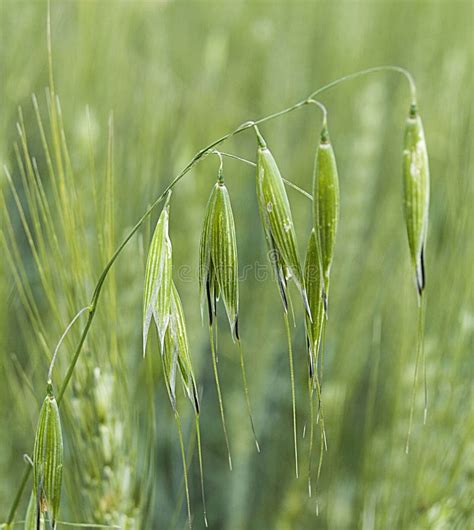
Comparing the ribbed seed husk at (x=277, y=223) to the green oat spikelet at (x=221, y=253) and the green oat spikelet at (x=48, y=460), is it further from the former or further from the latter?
the green oat spikelet at (x=48, y=460)

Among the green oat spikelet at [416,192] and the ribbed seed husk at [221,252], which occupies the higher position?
the green oat spikelet at [416,192]

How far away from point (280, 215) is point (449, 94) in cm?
63

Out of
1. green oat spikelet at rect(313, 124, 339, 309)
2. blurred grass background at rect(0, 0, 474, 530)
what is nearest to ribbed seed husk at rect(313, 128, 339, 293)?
green oat spikelet at rect(313, 124, 339, 309)

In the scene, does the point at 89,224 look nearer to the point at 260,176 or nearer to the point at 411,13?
the point at 260,176

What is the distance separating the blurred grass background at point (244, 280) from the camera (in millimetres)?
522

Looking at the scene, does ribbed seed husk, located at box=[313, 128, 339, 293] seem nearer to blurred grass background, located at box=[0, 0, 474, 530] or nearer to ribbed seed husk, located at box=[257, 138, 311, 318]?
ribbed seed husk, located at box=[257, 138, 311, 318]

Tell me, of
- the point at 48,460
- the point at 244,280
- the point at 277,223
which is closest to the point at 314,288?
the point at 277,223

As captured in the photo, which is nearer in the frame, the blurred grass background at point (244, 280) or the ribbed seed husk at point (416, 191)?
the ribbed seed husk at point (416, 191)

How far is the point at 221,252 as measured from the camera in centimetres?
38

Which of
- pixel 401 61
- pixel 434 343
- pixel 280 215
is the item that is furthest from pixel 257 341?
pixel 401 61

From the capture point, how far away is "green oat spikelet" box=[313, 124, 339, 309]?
1.17 feet

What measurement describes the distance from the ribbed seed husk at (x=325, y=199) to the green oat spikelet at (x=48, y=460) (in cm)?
15

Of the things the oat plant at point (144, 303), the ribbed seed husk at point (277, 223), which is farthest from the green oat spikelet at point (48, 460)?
the ribbed seed husk at point (277, 223)

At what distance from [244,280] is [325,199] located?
0.53 meters
